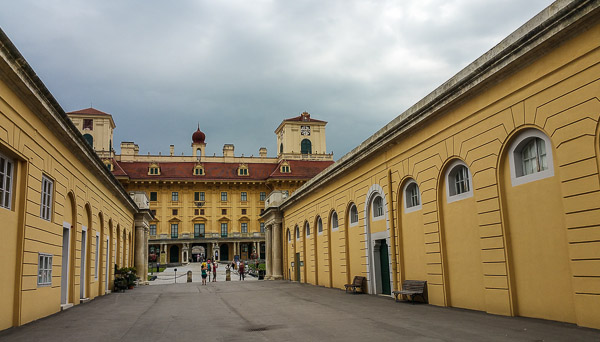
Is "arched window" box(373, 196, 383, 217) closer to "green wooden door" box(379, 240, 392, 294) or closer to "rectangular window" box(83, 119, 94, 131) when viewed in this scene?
"green wooden door" box(379, 240, 392, 294)

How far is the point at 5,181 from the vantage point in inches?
450

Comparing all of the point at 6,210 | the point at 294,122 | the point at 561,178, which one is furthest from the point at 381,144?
the point at 294,122

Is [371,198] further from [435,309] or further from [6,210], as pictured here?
[6,210]

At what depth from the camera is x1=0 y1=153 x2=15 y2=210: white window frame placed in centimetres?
1123

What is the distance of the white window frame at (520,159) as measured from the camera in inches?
402

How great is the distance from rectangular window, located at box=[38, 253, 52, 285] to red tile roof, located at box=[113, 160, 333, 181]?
184ft

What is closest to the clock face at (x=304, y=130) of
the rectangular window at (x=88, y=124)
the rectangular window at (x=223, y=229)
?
the rectangular window at (x=223, y=229)

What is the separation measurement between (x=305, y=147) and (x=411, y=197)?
2481 inches

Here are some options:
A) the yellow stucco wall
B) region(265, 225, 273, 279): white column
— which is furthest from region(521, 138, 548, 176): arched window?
region(265, 225, 273, 279): white column

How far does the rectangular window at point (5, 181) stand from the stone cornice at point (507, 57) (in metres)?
10.7

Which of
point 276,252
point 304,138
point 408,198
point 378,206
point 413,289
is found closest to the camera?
point 413,289

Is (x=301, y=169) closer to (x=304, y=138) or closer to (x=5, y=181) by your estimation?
(x=304, y=138)

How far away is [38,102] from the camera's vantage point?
40.4 feet

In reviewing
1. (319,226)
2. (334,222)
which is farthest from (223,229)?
(334,222)
